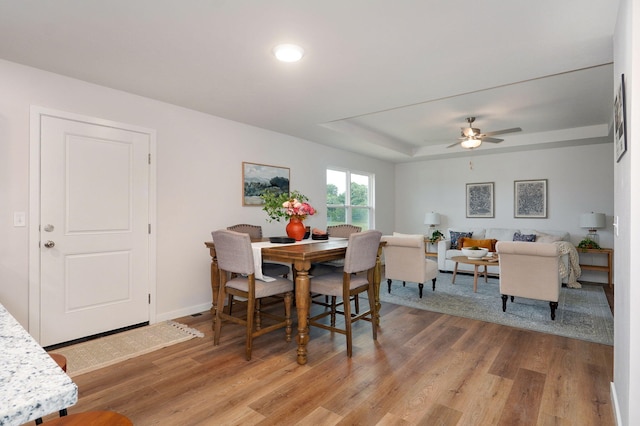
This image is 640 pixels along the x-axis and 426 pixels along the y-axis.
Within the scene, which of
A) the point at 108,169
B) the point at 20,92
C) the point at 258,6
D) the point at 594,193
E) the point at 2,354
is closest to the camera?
the point at 2,354

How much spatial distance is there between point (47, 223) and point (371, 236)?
277cm

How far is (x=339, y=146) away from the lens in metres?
5.91

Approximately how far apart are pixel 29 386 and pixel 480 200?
23.8 feet

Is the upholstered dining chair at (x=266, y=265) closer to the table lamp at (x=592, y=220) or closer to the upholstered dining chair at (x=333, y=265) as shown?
the upholstered dining chair at (x=333, y=265)

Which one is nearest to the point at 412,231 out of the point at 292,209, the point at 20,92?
the point at 292,209

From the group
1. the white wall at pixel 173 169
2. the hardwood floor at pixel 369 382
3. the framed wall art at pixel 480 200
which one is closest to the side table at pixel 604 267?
the framed wall art at pixel 480 200

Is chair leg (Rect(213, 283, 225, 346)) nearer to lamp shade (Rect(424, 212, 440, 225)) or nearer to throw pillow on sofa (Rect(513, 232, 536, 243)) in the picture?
throw pillow on sofa (Rect(513, 232, 536, 243))

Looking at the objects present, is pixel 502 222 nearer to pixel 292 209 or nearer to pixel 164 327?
pixel 292 209

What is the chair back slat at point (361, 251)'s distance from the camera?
2777mm

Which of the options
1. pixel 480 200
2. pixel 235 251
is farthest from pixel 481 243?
pixel 235 251

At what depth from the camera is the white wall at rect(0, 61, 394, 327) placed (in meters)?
2.73

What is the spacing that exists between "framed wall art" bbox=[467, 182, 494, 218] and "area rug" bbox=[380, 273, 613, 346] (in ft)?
5.71

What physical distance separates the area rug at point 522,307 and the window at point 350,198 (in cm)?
158

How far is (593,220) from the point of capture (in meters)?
5.44
